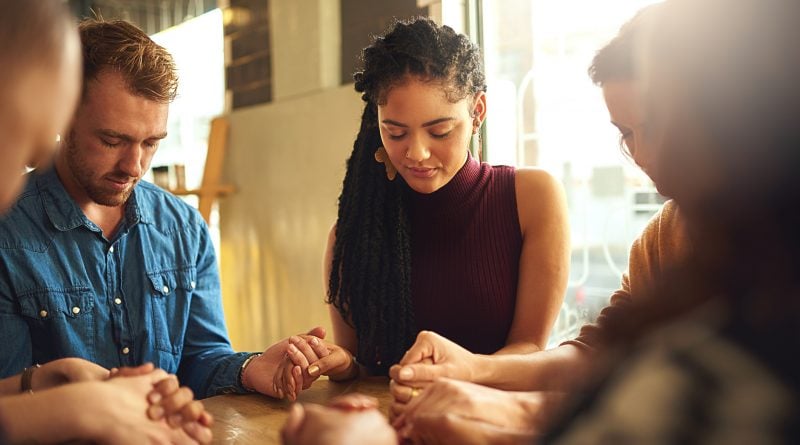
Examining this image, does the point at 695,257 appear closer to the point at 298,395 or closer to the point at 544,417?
the point at 544,417

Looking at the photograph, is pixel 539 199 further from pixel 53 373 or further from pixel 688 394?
pixel 688 394

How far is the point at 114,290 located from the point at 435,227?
0.80m

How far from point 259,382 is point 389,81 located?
2.47 ft

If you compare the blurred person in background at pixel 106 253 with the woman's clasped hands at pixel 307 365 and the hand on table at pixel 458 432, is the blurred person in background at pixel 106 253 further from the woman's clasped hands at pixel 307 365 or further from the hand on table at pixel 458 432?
the hand on table at pixel 458 432

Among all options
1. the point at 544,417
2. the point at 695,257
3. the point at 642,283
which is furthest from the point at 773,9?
the point at 642,283

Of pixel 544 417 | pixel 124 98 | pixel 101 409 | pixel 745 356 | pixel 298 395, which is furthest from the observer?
pixel 124 98

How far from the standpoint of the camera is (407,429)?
39.9 inches

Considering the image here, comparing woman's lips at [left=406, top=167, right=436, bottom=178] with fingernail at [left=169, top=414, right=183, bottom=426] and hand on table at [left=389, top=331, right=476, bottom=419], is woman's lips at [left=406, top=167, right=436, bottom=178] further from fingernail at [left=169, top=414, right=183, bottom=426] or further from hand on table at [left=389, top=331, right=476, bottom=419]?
fingernail at [left=169, top=414, right=183, bottom=426]

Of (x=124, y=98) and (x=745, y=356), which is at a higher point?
(x=124, y=98)

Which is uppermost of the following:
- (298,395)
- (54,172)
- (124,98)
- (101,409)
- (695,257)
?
(124,98)

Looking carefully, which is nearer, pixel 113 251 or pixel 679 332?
pixel 679 332

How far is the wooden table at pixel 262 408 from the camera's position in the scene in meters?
1.15

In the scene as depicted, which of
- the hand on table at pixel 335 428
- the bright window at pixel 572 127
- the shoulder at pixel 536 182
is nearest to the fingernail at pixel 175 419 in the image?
the hand on table at pixel 335 428

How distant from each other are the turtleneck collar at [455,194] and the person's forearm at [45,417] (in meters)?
1.01
